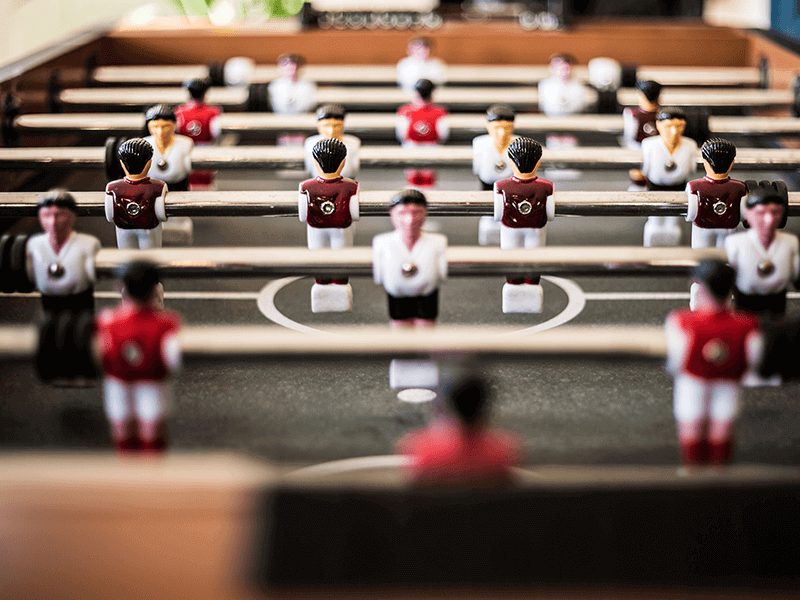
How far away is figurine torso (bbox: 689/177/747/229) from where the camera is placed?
2992mm

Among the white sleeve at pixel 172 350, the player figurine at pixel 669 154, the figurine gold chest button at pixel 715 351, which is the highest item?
the player figurine at pixel 669 154

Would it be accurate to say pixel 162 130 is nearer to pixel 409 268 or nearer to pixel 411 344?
pixel 409 268

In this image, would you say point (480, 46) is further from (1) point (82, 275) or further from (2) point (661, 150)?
(1) point (82, 275)

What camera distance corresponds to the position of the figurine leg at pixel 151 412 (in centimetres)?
218

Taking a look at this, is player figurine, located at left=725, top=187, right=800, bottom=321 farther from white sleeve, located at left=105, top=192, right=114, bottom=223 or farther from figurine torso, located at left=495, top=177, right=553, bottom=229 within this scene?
white sleeve, located at left=105, top=192, right=114, bottom=223

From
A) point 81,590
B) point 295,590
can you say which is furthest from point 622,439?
point 81,590

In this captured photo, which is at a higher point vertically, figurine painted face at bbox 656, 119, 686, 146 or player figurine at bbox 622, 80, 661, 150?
player figurine at bbox 622, 80, 661, 150

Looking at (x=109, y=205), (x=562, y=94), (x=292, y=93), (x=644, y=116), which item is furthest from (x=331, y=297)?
(x=562, y=94)

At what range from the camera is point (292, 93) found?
16.7ft

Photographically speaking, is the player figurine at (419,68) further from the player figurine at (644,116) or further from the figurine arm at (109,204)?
the figurine arm at (109,204)

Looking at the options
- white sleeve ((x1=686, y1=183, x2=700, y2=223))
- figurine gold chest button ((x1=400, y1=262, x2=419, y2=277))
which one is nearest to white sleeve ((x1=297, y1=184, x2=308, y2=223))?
figurine gold chest button ((x1=400, y1=262, x2=419, y2=277))

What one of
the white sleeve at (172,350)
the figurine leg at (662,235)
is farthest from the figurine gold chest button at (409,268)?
the figurine leg at (662,235)

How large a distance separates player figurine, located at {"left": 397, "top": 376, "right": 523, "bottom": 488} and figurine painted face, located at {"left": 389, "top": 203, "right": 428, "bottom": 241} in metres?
0.79

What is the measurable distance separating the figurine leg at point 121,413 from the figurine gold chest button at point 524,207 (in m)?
1.38
